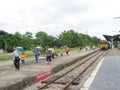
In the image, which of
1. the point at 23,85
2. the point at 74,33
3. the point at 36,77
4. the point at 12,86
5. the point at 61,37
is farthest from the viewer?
the point at 74,33

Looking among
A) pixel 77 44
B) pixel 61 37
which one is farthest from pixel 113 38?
pixel 61 37

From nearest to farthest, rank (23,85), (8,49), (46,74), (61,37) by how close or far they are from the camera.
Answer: (23,85) → (46,74) → (8,49) → (61,37)

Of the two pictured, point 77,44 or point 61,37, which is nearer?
point 61,37

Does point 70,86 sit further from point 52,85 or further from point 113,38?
point 113,38

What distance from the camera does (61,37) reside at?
12069 centimetres

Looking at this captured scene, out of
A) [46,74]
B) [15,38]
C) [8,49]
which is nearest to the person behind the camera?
[46,74]

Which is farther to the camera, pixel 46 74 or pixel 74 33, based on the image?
pixel 74 33

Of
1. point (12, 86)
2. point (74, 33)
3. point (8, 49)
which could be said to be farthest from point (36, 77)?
point (74, 33)

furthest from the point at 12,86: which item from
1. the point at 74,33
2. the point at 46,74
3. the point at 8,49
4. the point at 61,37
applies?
the point at 74,33

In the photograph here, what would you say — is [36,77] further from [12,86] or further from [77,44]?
[77,44]

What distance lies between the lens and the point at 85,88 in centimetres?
1479

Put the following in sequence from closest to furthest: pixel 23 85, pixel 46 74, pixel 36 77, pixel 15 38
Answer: pixel 23 85 < pixel 36 77 < pixel 46 74 < pixel 15 38

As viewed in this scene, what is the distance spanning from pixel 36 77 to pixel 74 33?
366ft

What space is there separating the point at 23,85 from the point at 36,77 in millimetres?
2773
